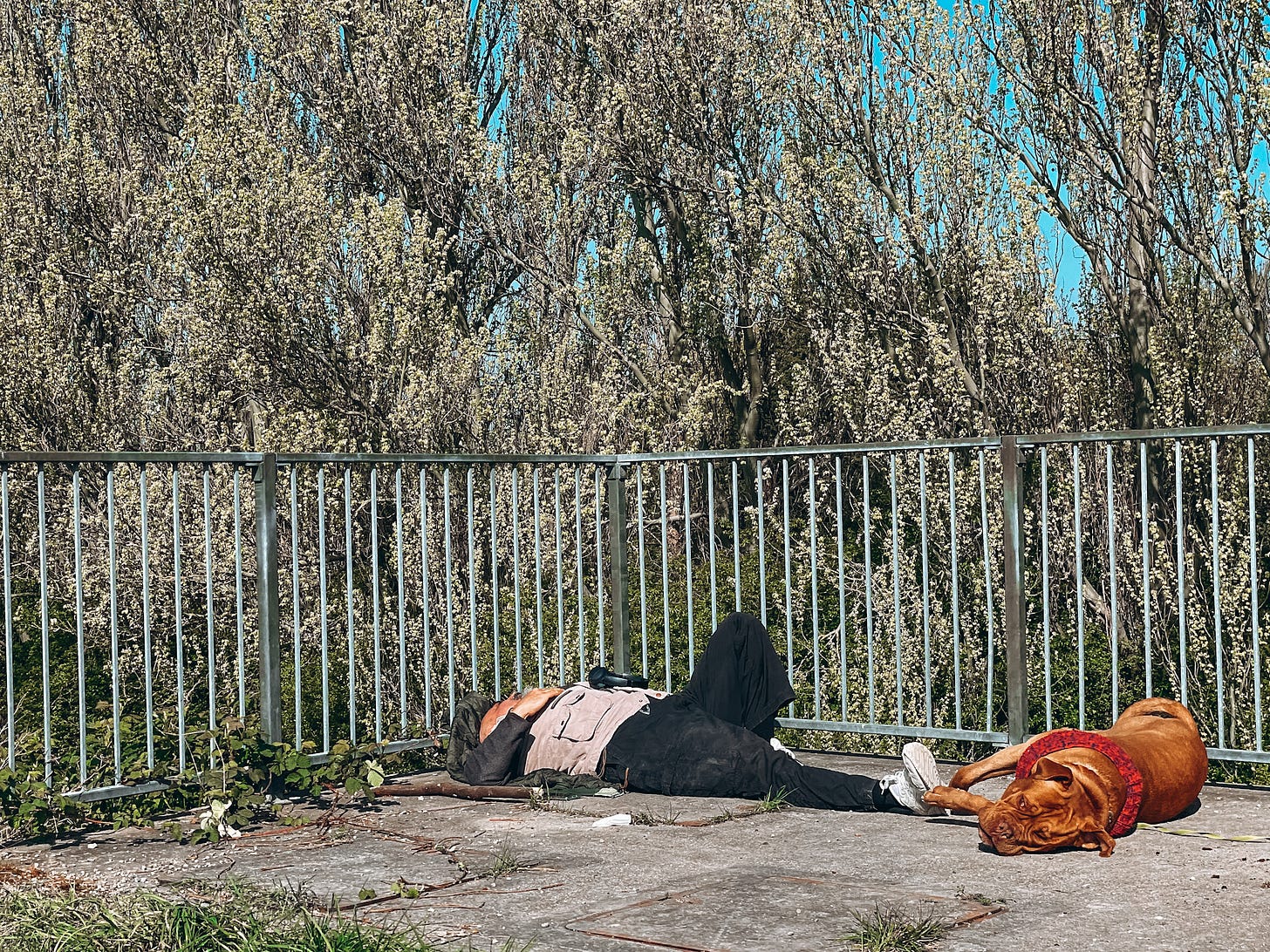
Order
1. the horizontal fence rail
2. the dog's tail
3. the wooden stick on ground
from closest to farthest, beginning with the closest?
1. the dog's tail
2. the wooden stick on ground
3. the horizontal fence rail

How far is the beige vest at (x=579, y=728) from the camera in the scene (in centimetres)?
632

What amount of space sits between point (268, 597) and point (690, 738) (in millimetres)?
1971

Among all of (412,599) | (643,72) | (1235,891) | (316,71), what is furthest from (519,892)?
(316,71)

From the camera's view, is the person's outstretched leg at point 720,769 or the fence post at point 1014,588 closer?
the person's outstretched leg at point 720,769

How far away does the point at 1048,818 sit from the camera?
187 inches

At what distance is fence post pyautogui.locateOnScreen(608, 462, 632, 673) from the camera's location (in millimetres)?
7828

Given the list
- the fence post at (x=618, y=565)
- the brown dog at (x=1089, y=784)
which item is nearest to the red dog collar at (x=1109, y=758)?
the brown dog at (x=1089, y=784)

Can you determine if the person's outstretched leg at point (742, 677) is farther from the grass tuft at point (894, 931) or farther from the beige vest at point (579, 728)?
the grass tuft at point (894, 931)

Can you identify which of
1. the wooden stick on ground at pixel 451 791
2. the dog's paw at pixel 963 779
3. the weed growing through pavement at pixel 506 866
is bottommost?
the wooden stick on ground at pixel 451 791

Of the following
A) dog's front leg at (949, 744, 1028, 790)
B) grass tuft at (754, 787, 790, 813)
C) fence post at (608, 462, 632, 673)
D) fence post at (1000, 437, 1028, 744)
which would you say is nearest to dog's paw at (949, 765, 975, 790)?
dog's front leg at (949, 744, 1028, 790)

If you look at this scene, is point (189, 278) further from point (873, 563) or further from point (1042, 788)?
point (1042, 788)

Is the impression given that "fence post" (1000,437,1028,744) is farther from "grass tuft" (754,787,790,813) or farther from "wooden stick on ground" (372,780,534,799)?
"wooden stick on ground" (372,780,534,799)

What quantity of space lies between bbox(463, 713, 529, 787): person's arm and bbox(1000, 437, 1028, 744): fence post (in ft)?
7.33

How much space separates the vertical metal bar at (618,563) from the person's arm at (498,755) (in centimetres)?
140
